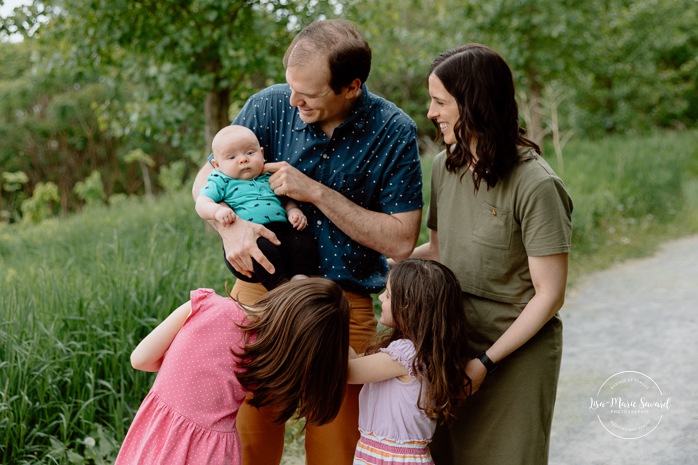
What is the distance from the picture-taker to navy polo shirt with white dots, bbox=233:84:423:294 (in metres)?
2.53

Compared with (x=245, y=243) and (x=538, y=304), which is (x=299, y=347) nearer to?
(x=245, y=243)

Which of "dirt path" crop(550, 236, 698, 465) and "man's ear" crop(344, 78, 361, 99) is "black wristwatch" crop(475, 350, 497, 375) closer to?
"man's ear" crop(344, 78, 361, 99)

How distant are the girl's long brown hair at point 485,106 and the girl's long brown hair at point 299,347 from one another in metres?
0.59

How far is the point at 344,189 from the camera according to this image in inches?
100.0

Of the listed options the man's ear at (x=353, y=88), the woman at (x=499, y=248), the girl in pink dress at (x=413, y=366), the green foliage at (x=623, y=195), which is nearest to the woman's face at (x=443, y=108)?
the woman at (x=499, y=248)

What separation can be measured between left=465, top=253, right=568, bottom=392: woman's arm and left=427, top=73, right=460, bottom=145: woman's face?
1.48 feet

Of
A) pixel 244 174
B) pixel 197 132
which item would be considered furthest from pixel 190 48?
pixel 244 174

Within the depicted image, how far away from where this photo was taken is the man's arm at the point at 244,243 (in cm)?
238

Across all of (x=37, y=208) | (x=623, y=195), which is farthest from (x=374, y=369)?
(x=37, y=208)

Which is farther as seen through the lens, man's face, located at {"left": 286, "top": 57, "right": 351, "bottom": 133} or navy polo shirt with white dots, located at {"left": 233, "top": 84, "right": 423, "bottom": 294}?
navy polo shirt with white dots, located at {"left": 233, "top": 84, "right": 423, "bottom": 294}

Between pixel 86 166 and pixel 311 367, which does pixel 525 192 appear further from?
pixel 86 166

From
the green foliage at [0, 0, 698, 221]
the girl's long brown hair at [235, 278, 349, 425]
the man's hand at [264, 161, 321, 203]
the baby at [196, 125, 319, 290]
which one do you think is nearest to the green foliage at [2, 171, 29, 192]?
the green foliage at [0, 0, 698, 221]

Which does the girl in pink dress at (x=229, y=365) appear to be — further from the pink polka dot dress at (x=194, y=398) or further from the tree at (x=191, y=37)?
the tree at (x=191, y=37)

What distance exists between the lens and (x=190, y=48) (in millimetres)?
5516
